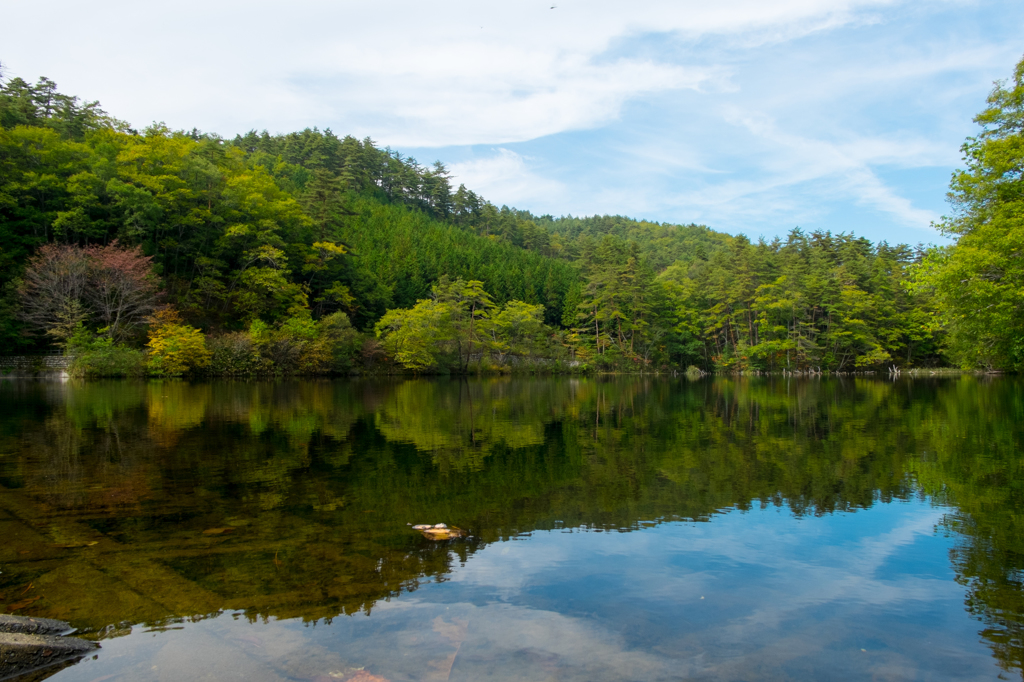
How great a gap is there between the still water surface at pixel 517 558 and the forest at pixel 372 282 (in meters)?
15.2

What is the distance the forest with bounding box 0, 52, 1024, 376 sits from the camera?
2173 centimetres

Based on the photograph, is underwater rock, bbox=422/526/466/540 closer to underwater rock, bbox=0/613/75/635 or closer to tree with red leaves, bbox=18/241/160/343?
underwater rock, bbox=0/613/75/635

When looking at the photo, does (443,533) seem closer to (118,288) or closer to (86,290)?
(118,288)

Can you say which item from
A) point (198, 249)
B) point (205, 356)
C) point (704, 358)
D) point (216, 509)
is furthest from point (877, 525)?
point (704, 358)

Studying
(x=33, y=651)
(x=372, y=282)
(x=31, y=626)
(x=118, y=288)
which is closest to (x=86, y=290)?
(x=118, y=288)

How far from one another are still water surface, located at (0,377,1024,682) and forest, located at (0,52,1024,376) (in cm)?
1521

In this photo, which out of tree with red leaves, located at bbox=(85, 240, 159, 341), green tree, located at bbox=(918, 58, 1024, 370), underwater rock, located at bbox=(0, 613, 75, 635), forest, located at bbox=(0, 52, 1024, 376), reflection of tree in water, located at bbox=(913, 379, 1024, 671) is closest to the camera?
underwater rock, located at bbox=(0, 613, 75, 635)

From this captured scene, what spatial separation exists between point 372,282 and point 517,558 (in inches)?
1700

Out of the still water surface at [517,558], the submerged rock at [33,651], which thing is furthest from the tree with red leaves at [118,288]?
the submerged rock at [33,651]

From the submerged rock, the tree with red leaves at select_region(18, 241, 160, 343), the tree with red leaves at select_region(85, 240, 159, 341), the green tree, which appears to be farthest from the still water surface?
the tree with red leaves at select_region(85, 240, 159, 341)

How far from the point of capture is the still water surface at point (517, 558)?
3.26 m

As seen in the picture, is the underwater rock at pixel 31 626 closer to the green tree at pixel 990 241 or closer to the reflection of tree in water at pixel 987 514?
the reflection of tree in water at pixel 987 514

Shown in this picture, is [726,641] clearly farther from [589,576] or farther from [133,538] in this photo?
[133,538]

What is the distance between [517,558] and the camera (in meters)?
4.83
